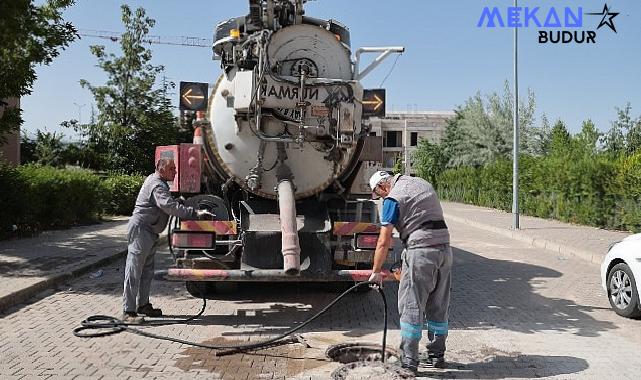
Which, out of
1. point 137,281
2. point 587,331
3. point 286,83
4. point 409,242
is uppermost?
point 286,83

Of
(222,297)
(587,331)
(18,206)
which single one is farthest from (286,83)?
(18,206)

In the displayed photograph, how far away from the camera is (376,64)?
748cm

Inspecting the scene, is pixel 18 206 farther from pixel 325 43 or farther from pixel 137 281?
pixel 325 43

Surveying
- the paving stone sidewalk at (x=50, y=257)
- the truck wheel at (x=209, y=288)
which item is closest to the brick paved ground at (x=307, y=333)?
the truck wheel at (x=209, y=288)

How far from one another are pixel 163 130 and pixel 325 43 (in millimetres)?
21139

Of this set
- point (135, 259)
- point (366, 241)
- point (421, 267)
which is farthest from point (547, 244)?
point (135, 259)

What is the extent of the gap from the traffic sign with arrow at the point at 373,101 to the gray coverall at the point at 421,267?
2.32 metres

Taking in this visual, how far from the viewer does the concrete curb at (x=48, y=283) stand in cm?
729

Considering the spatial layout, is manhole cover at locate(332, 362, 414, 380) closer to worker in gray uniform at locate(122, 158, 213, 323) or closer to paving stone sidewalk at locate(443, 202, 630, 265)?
worker in gray uniform at locate(122, 158, 213, 323)

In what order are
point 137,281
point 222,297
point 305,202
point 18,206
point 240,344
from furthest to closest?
point 18,206, point 222,297, point 305,202, point 137,281, point 240,344

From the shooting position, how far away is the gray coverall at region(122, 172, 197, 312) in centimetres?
647

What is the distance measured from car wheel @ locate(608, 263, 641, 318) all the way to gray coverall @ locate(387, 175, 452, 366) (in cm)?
318

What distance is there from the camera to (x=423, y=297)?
5035 mm

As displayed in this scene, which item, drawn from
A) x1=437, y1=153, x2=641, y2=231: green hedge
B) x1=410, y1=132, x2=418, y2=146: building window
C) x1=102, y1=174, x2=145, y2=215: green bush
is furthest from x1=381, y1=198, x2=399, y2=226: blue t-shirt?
x1=410, y1=132, x2=418, y2=146: building window
